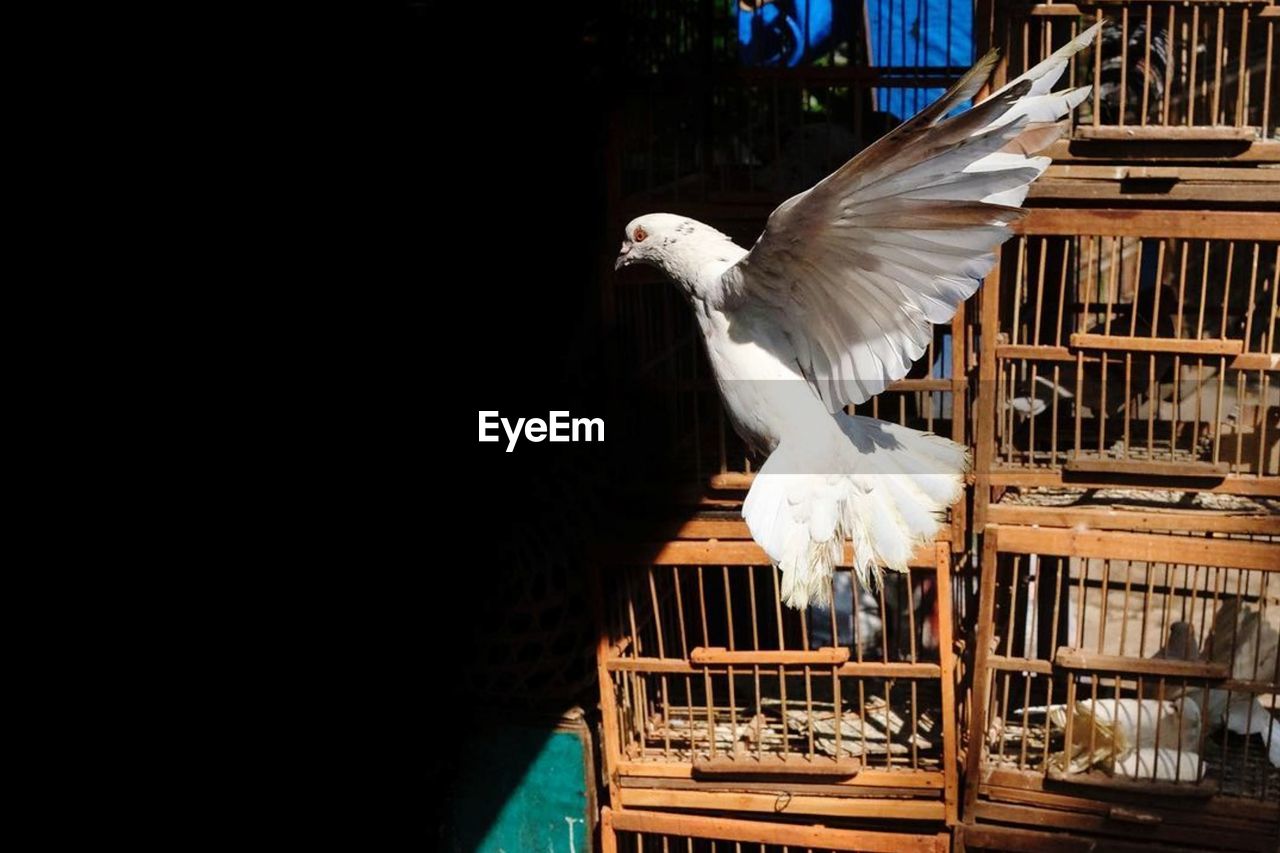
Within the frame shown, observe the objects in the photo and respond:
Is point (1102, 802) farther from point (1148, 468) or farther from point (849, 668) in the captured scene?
point (1148, 468)

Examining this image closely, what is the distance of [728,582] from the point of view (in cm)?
228

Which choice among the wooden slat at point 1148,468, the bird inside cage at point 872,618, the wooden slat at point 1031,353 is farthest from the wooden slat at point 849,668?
the bird inside cage at point 872,618

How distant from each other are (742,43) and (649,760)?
64.4 inches

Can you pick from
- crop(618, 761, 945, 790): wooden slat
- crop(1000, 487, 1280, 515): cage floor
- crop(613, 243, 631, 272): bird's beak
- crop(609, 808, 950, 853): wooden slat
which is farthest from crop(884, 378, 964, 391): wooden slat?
crop(609, 808, 950, 853): wooden slat

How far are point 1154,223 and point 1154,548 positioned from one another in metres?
0.52

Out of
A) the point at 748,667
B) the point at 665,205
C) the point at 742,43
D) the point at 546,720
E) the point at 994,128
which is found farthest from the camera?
the point at 742,43

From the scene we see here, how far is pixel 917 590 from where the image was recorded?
3.46 m

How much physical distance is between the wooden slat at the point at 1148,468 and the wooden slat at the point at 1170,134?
0.51m

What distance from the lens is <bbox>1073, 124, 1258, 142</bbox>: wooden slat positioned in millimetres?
2039

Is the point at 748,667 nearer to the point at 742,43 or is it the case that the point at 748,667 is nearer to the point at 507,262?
the point at 507,262

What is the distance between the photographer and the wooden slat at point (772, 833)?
2.26m

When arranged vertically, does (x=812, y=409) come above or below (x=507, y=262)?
below

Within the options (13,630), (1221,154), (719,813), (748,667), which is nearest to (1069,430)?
(1221,154)

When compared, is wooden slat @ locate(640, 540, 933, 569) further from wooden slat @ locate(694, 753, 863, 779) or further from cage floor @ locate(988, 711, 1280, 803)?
cage floor @ locate(988, 711, 1280, 803)
